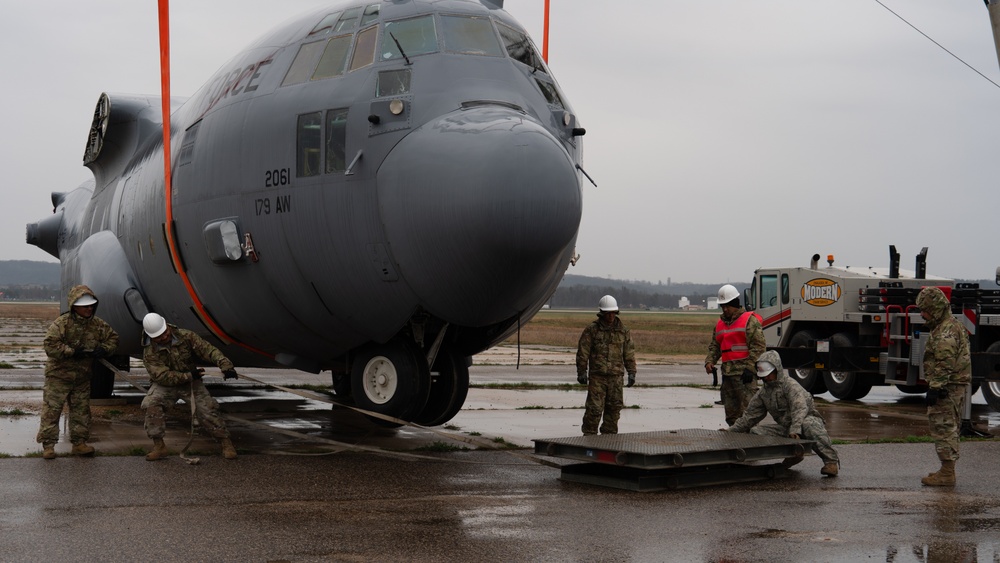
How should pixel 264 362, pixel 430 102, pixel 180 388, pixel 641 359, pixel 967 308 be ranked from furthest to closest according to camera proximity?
1. pixel 641 359
2. pixel 967 308
3. pixel 264 362
4. pixel 180 388
5. pixel 430 102

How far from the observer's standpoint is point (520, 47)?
32.6 ft

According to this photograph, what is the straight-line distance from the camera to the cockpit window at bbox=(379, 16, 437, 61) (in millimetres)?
9438

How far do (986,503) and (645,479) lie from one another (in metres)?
2.80

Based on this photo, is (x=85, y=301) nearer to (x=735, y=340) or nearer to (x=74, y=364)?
(x=74, y=364)

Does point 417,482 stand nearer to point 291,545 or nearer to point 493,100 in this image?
point 291,545

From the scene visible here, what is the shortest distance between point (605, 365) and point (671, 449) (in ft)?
10.1

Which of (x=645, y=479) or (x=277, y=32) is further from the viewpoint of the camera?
(x=277, y=32)

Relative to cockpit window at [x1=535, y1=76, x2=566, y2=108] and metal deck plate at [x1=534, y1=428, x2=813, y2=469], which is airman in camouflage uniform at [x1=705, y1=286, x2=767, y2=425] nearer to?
metal deck plate at [x1=534, y1=428, x2=813, y2=469]

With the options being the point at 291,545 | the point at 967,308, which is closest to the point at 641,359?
the point at 967,308

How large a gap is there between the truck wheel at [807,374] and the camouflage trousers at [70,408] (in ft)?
47.4

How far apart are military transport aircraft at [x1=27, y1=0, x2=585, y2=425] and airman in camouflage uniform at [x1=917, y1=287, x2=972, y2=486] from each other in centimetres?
379

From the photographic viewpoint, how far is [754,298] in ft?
76.0

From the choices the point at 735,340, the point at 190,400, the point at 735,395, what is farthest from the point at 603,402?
the point at 190,400

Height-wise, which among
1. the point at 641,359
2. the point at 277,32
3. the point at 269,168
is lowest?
the point at 641,359
